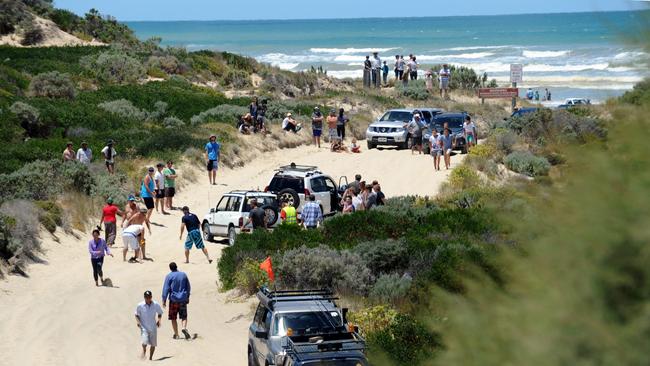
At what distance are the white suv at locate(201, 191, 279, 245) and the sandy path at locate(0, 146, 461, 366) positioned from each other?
1.53ft

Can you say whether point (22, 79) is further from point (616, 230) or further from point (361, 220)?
point (616, 230)

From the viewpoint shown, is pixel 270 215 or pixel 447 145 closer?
pixel 270 215

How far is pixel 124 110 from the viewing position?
42.2 metres

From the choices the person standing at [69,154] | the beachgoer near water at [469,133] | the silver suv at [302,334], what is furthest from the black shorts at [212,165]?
the silver suv at [302,334]

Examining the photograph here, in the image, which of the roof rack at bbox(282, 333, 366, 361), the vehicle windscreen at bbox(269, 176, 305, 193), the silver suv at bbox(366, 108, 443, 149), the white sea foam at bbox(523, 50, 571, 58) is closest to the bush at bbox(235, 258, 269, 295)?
the vehicle windscreen at bbox(269, 176, 305, 193)

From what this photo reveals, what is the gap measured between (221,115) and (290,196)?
16100 millimetres

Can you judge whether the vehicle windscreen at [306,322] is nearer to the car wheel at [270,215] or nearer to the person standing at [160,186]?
the car wheel at [270,215]

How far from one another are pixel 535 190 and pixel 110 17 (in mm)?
76140

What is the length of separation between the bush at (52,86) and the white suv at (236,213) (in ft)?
70.1

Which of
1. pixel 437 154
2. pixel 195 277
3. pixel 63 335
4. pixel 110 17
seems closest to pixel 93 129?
pixel 437 154

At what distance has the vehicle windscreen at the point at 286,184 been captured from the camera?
85.8 ft

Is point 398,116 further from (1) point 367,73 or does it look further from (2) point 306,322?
(2) point 306,322

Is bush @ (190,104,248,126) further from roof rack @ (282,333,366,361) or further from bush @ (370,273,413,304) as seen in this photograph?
roof rack @ (282,333,366,361)

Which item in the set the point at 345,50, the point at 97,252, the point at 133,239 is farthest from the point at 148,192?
the point at 345,50
